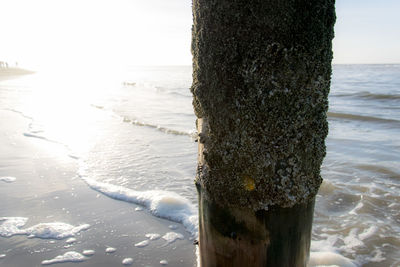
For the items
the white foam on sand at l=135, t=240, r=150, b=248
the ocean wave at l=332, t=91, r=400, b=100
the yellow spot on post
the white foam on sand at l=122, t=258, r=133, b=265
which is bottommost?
the white foam on sand at l=135, t=240, r=150, b=248

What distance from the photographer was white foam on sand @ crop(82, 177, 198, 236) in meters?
3.67

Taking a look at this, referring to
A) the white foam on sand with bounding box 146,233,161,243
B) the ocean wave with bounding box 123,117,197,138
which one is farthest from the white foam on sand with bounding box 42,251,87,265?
the ocean wave with bounding box 123,117,197,138

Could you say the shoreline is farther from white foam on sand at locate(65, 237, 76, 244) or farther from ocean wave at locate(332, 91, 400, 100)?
white foam on sand at locate(65, 237, 76, 244)

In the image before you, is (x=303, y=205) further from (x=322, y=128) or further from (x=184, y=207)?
(x=184, y=207)

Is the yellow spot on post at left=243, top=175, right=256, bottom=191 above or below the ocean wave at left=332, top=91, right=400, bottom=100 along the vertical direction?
above

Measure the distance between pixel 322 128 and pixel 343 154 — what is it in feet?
18.4

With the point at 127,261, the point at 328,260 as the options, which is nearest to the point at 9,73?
the point at 127,261

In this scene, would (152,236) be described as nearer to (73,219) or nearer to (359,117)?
(73,219)

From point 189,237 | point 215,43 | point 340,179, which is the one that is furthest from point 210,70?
point 340,179

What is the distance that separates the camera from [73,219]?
3.58 meters

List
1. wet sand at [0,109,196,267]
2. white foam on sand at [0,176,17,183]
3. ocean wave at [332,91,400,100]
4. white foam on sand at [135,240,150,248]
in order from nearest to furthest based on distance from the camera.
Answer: wet sand at [0,109,196,267]
white foam on sand at [135,240,150,248]
white foam on sand at [0,176,17,183]
ocean wave at [332,91,400,100]

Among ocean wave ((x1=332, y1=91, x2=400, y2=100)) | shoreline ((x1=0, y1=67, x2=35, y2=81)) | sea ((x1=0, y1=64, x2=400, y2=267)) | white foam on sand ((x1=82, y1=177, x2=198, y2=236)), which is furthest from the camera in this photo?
shoreline ((x1=0, y1=67, x2=35, y2=81))

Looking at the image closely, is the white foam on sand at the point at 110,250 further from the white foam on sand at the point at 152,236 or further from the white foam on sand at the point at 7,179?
the white foam on sand at the point at 7,179

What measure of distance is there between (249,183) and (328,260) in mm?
1953
